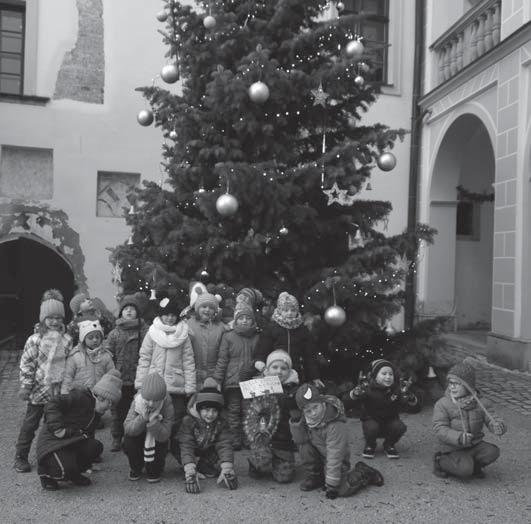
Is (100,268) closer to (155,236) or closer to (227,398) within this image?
(155,236)

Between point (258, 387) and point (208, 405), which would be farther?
point (258, 387)

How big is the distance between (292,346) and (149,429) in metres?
1.43

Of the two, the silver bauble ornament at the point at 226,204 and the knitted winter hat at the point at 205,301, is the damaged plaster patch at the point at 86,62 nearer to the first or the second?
the silver bauble ornament at the point at 226,204

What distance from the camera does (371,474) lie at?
13.6 ft

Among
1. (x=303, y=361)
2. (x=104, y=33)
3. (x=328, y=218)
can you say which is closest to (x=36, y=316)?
(x=104, y=33)

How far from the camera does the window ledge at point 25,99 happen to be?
380 inches

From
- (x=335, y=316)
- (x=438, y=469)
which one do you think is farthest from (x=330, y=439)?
(x=335, y=316)

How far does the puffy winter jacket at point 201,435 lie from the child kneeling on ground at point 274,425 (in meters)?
0.24

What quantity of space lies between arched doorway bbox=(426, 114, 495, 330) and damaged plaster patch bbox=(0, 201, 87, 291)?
6296mm

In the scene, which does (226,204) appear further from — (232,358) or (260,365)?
(260,365)

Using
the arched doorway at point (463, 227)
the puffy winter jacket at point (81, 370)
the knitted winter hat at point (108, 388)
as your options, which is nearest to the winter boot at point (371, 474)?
the knitted winter hat at point (108, 388)

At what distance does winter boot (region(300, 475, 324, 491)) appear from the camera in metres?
4.05

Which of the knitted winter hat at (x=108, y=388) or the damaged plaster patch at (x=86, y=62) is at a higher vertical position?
the damaged plaster patch at (x=86, y=62)

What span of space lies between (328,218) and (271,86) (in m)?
1.49
